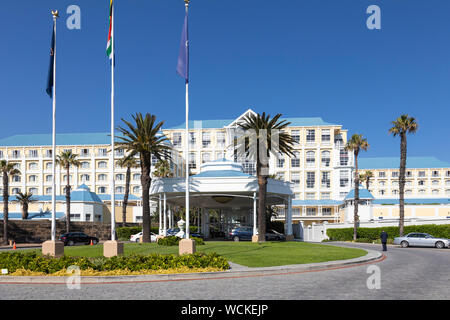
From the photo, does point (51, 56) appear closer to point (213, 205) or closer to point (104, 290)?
point (104, 290)

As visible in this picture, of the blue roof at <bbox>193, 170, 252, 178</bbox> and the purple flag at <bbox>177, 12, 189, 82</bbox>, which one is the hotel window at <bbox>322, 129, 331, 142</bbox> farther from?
the purple flag at <bbox>177, 12, 189, 82</bbox>

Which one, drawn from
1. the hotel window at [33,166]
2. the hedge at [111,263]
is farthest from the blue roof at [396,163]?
the hedge at [111,263]

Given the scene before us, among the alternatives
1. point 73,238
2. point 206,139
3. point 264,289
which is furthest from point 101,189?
point 264,289

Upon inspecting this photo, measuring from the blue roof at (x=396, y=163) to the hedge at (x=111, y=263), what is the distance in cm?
12621

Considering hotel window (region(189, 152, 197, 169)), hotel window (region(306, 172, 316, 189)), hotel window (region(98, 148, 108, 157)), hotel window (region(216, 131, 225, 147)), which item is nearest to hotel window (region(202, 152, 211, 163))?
hotel window (region(189, 152, 197, 169))

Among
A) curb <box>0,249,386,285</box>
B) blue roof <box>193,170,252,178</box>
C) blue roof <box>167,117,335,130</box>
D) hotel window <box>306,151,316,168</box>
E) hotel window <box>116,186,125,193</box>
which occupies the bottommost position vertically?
hotel window <box>116,186,125,193</box>

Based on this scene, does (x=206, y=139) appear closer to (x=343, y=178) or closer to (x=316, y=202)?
(x=316, y=202)

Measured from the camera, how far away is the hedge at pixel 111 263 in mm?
17938

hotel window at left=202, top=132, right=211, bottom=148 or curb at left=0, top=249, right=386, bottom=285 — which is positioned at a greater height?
hotel window at left=202, top=132, right=211, bottom=148

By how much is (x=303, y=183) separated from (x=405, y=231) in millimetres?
53752

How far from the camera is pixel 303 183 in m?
106

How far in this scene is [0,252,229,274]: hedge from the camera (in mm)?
17938

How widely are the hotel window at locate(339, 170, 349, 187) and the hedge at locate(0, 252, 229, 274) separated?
3494 inches
